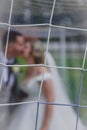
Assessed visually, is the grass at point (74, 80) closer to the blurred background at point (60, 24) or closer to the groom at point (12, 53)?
the blurred background at point (60, 24)

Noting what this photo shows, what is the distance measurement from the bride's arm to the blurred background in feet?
0.18

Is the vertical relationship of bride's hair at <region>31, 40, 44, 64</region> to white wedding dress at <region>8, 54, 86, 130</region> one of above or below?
above

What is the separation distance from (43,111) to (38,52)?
21cm

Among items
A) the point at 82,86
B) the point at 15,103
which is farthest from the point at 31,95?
the point at 82,86

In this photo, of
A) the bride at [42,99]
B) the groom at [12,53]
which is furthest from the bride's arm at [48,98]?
the groom at [12,53]

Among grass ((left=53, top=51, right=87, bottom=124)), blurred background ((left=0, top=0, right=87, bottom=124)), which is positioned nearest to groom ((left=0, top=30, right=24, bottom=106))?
blurred background ((left=0, top=0, right=87, bottom=124))

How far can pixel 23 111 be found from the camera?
1.90 meters

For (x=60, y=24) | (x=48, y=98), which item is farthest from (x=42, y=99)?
(x=60, y=24)

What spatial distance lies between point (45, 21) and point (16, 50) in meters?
0.14

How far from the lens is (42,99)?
6.26ft

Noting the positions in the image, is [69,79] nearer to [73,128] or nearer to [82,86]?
[82,86]

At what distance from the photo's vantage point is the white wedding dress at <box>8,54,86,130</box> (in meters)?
1.89

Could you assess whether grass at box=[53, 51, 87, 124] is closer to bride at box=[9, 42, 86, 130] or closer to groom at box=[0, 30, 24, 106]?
bride at box=[9, 42, 86, 130]

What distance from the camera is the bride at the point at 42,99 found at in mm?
1882
